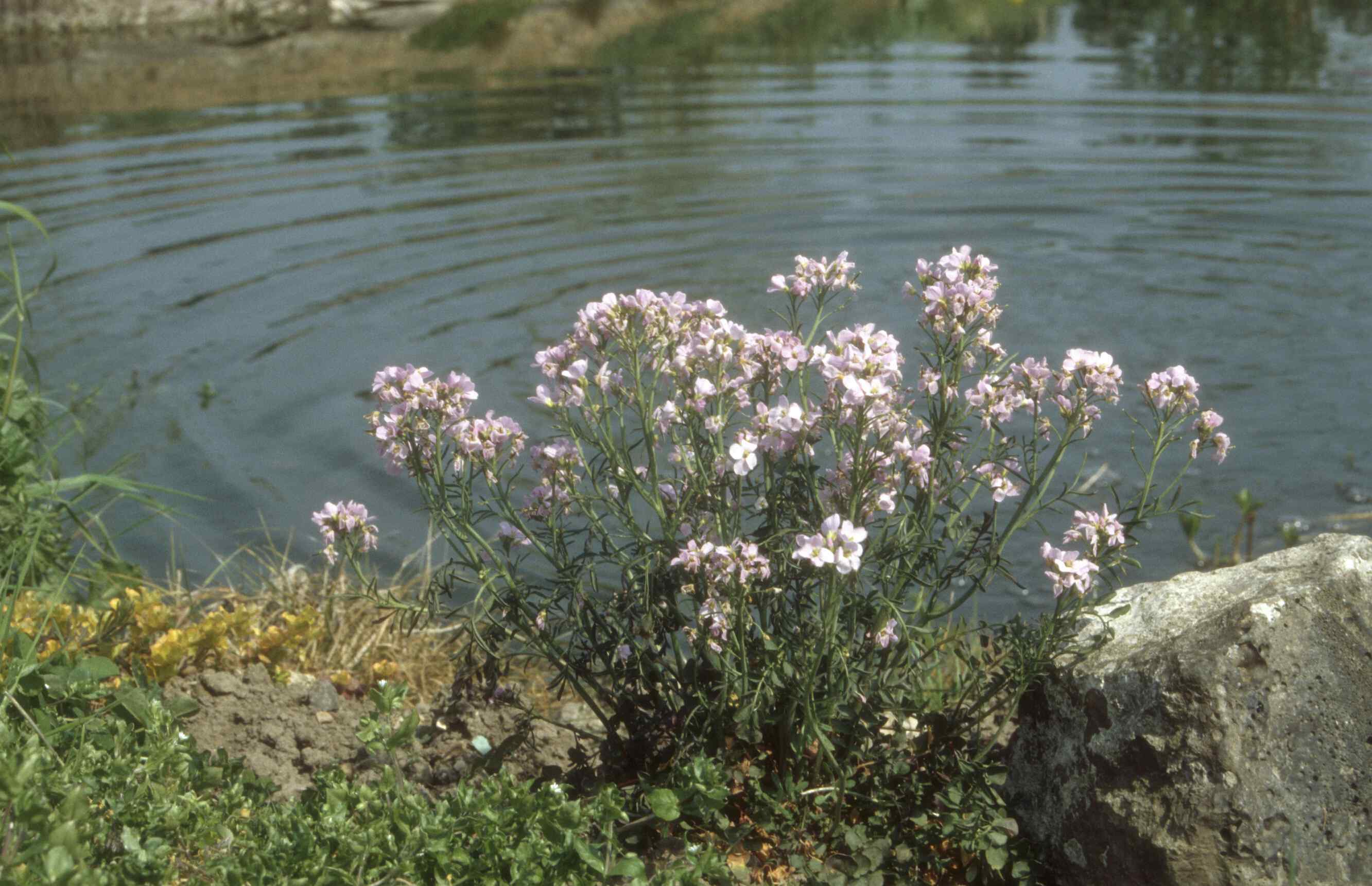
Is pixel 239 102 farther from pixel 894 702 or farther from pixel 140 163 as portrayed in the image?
pixel 894 702

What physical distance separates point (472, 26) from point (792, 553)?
57.3 feet

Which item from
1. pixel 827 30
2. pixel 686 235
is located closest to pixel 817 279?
pixel 686 235

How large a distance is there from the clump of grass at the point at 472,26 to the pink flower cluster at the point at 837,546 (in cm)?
1711

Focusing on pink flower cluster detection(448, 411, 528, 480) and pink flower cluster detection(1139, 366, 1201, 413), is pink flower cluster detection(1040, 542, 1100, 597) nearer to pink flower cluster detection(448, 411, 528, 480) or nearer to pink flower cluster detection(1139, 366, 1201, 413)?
pink flower cluster detection(1139, 366, 1201, 413)

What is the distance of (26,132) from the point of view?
1438 cm

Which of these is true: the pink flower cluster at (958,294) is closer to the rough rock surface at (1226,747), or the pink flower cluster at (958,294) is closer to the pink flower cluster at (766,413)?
the pink flower cluster at (766,413)

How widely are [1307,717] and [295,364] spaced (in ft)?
21.3

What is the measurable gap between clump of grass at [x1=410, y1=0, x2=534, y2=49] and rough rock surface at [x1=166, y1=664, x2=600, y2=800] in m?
15.8

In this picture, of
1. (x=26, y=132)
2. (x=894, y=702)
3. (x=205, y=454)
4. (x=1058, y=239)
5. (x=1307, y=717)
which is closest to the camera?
(x=1307, y=717)

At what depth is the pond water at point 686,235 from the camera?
728cm

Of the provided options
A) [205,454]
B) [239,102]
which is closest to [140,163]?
[239,102]

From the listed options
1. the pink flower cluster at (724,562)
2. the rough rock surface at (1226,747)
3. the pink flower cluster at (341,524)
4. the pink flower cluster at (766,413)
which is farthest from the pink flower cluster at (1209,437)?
the pink flower cluster at (341,524)

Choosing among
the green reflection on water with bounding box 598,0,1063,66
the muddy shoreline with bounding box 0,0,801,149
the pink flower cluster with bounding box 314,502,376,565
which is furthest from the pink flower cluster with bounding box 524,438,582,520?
the green reflection on water with bounding box 598,0,1063,66

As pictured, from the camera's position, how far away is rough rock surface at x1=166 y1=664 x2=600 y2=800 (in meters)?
3.94
